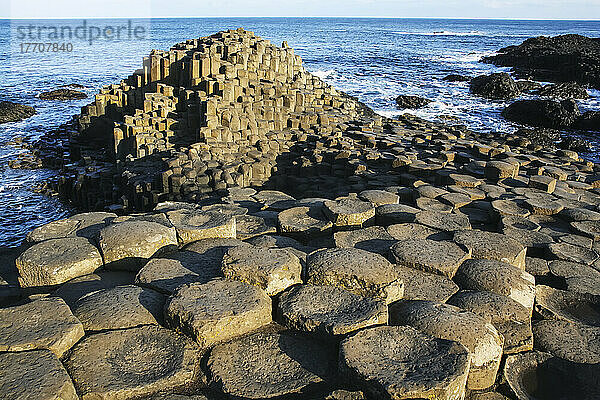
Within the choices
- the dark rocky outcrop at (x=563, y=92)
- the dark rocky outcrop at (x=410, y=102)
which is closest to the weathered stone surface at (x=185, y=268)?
the dark rocky outcrop at (x=410, y=102)

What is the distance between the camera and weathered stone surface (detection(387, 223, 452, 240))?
4.49m

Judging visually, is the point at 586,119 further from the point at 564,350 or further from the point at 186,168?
the point at 564,350

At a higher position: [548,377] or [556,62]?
[556,62]

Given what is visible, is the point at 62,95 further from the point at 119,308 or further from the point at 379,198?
the point at 119,308

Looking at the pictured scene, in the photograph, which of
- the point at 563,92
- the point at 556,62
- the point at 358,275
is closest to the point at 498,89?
the point at 563,92

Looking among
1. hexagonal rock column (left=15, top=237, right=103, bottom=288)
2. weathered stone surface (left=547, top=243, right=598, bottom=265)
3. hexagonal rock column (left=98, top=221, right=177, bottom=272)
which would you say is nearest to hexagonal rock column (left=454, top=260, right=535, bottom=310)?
weathered stone surface (left=547, top=243, right=598, bottom=265)

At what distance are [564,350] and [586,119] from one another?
710 inches

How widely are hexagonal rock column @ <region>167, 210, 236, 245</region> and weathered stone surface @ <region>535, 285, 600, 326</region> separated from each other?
257 cm

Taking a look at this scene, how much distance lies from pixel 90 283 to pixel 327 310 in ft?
5.91

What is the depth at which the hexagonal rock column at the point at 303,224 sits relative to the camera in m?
4.70

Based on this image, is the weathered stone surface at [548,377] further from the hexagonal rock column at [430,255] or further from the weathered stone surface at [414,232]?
the weathered stone surface at [414,232]

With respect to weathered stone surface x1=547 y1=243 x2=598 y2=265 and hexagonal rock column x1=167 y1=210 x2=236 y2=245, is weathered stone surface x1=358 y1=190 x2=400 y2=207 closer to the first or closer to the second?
weathered stone surface x1=547 y1=243 x2=598 y2=265

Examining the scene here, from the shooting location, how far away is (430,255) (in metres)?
3.80

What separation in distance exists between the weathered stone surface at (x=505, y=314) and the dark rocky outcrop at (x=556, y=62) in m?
32.0
